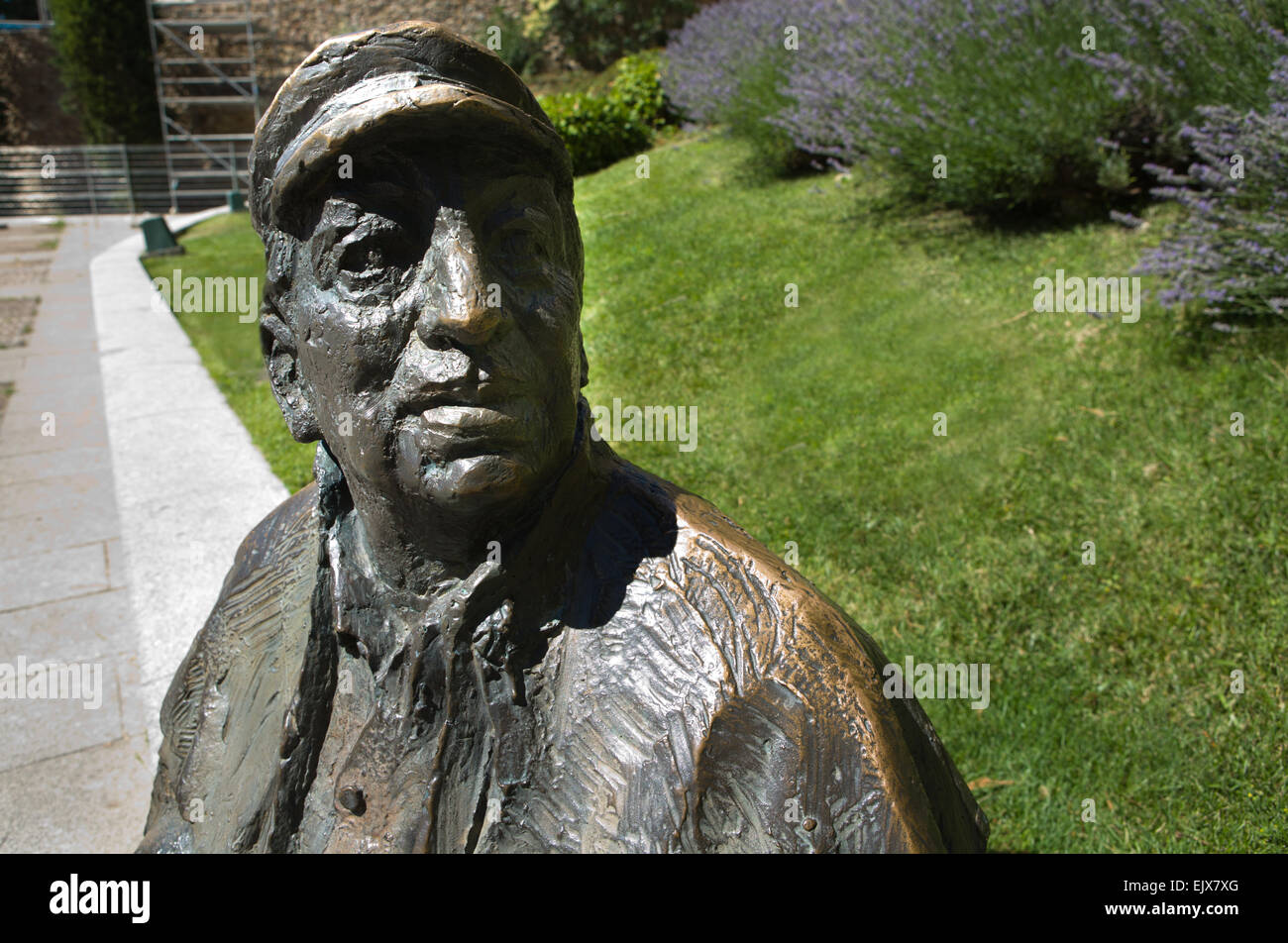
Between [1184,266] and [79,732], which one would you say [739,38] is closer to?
[1184,266]

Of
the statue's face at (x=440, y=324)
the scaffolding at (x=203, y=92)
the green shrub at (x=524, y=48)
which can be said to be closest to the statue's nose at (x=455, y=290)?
the statue's face at (x=440, y=324)

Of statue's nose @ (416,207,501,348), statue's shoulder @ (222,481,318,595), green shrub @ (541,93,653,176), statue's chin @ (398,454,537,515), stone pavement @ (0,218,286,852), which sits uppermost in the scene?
statue's nose @ (416,207,501,348)

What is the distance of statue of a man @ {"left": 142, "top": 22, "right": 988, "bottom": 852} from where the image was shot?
1.35 meters

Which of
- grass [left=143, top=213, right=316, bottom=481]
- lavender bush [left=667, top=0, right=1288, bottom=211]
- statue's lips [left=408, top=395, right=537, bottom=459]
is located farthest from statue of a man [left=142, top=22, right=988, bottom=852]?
lavender bush [left=667, top=0, right=1288, bottom=211]

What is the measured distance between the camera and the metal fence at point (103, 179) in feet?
74.0

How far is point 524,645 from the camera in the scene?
4.94ft

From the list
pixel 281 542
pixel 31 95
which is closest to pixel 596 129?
pixel 281 542

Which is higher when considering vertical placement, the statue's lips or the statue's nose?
the statue's nose

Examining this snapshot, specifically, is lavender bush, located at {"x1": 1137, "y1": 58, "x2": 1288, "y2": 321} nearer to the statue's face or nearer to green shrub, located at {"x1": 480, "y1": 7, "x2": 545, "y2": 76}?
the statue's face

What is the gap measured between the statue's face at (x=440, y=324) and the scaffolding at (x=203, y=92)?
23.4 metres

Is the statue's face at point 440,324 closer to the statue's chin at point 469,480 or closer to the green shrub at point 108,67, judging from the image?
the statue's chin at point 469,480

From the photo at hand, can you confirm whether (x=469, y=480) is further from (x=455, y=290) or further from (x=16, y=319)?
(x=16, y=319)

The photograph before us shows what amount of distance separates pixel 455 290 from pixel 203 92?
27.6 m
